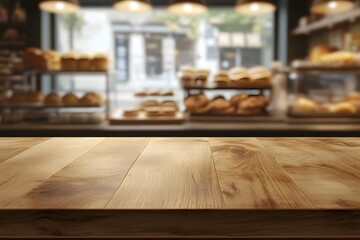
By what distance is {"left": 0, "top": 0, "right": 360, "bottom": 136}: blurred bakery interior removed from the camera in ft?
11.7

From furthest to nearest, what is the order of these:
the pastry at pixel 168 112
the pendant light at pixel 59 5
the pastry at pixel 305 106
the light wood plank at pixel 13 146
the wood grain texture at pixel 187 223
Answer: the pendant light at pixel 59 5 < the pastry at pixel 168 112 < the pastry at pixel 305 106 < the light wood plank at pixel 13 146 < the wood grain texture at pixel 187 223

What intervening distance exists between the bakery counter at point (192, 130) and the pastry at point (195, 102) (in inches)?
9.6

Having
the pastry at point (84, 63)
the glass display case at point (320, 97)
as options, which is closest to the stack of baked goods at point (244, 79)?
the glass display case at point (320, 97)

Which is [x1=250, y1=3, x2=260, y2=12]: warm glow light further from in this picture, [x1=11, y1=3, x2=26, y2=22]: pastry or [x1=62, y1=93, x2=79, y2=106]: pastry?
[x1=11, y1=3, x2=26, y2=22]: pastry

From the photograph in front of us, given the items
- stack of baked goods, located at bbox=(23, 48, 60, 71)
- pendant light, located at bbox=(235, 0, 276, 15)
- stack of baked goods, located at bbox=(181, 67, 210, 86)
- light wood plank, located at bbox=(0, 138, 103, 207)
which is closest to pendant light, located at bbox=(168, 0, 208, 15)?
pendant light, located at bbox=(235, 0, 276, 15)

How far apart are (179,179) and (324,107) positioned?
290 centimetres

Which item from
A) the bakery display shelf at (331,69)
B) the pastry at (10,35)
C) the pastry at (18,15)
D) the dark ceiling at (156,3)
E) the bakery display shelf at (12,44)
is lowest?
the bakery display shelf at (331,69)

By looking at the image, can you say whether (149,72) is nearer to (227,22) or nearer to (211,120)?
(227,22)

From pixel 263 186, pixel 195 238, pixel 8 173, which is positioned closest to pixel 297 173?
pixel 263 186

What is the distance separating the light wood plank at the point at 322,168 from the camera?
0.80m

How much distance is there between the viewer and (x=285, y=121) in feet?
11.9

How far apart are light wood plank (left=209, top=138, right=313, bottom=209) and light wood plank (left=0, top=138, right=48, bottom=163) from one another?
527 millimetres

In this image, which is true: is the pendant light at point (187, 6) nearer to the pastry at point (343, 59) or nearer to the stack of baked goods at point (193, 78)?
the stack of baked goods at point (193, 78)

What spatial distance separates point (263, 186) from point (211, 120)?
281 centimetres
